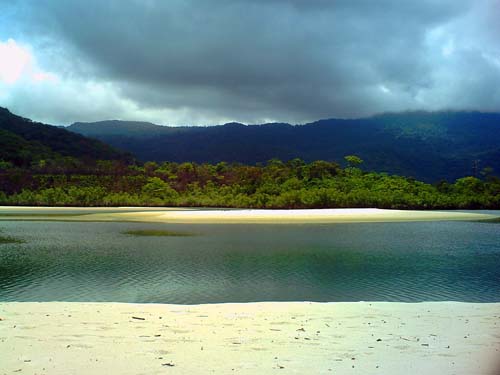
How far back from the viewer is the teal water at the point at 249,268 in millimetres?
13969

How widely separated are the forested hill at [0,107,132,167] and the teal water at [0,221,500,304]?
8732cm

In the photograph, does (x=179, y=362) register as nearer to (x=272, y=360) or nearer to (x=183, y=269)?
(x=272, y=360)

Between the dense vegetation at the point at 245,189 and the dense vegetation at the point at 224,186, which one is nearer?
the dense vegetation at the point at 245,189

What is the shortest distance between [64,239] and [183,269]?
44.2 feet

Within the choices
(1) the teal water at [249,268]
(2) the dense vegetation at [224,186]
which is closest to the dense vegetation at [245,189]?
(2) the dense vegetation at [224,186]

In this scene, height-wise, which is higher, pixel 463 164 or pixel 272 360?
pixel 463 164

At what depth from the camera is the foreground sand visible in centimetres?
651

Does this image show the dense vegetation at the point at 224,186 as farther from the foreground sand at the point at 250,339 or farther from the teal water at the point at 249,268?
the foreground sand at the point at 250,339

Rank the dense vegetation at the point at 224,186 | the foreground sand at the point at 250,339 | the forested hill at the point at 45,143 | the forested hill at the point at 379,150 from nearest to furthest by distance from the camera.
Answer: the foreground sand at the point at 250,339, the dense vegetation at the point at 224,186, the forested hill at the point at 45,143, the forested hill at the point at 379,150

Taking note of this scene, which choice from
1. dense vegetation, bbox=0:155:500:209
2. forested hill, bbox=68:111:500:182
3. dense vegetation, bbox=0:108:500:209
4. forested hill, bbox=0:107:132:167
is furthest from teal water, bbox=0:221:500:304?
forested hill, bbox=68:111:500:182

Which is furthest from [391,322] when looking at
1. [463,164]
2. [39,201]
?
[463,164]

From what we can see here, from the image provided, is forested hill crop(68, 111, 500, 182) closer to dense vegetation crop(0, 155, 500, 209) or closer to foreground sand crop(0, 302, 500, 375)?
dense vegetation crop(0, 155, 500, 209)

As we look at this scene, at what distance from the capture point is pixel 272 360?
22.3 feet

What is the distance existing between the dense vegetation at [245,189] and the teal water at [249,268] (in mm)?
37871
